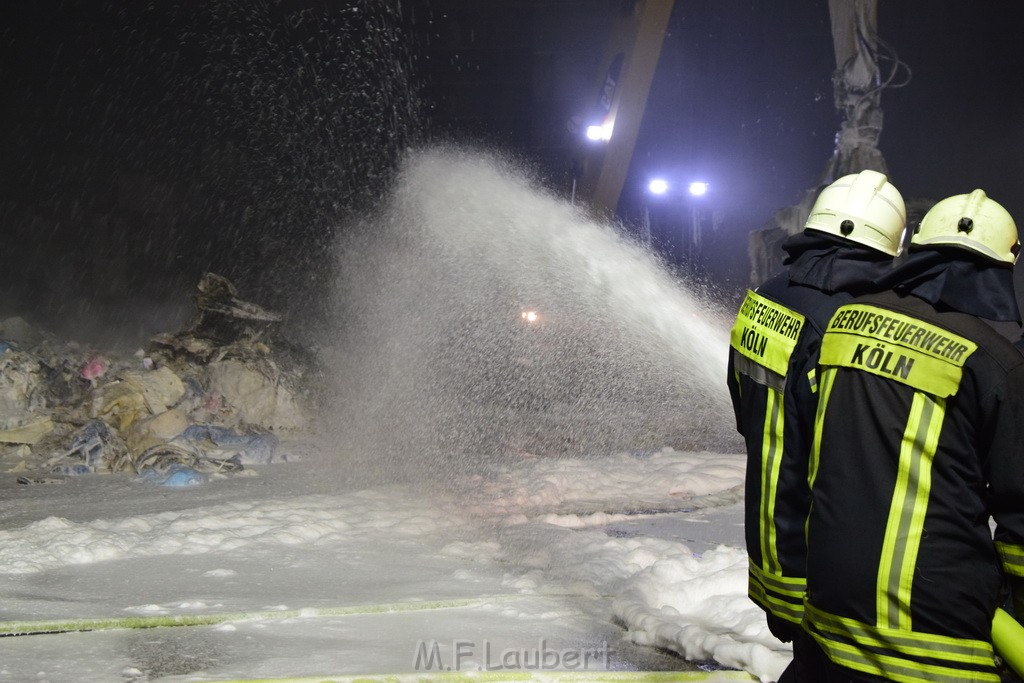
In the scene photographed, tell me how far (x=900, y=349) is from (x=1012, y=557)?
417mm

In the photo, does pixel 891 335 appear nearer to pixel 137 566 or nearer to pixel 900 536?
pixel 900 536

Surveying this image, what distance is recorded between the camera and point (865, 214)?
212cm

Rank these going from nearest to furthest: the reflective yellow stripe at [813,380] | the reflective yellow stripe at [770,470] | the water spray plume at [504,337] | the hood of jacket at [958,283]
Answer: the hood of jacket at [958,283]
the reflective yellow stripe at [813,380]
the reflective yellow stripe at [770,470]
the water spray plume at [504,337]

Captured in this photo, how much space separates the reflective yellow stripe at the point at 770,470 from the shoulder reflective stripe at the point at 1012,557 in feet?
1.64

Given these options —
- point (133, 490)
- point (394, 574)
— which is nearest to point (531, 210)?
point (133, 490)

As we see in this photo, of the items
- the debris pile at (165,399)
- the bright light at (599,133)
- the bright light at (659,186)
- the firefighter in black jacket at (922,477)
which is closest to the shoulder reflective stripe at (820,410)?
the firefighter in black jacket at (922,477)

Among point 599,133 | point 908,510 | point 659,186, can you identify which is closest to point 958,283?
point 908,510

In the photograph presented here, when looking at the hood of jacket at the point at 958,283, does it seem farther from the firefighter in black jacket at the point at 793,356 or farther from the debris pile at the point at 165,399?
the debris pile at the point at 165,399

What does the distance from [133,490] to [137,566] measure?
233 centimetres

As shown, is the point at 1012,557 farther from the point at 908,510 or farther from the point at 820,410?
the point at 820,410

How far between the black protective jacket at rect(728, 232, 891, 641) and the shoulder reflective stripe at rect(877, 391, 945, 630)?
323mm

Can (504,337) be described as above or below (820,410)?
above

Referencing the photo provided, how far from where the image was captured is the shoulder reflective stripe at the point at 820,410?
181 cm

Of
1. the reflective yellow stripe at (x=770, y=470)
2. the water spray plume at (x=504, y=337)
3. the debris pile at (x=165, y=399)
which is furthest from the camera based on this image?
the water spray plume at (x=504, y=337)
